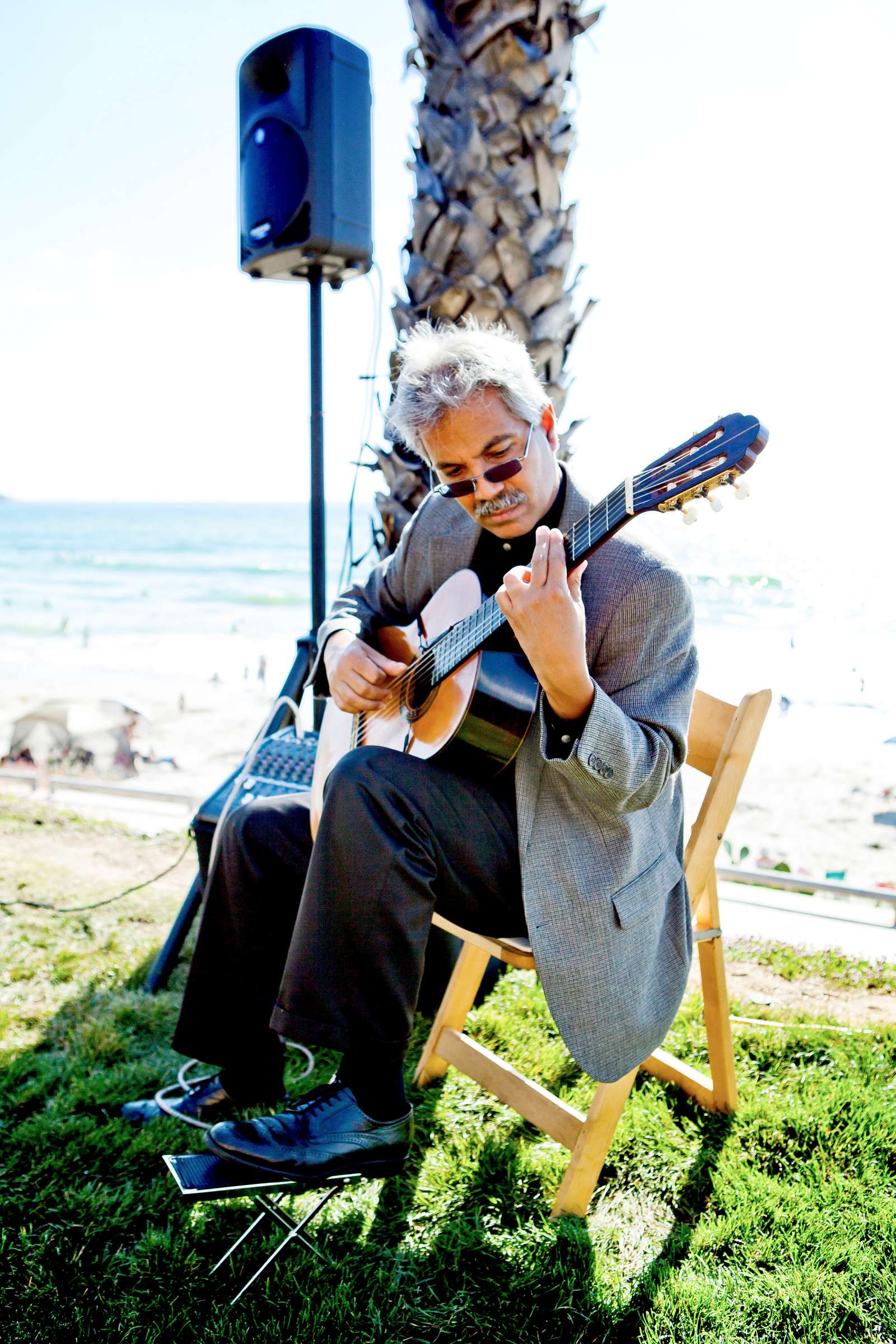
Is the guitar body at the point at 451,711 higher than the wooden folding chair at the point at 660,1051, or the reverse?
the guitar body at the point at 451,711

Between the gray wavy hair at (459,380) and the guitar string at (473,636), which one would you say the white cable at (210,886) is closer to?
the guitar string at (473,636)

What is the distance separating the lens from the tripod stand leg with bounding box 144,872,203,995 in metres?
2.63

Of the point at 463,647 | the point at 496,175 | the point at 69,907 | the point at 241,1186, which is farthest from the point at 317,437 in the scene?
the point at 241,1186

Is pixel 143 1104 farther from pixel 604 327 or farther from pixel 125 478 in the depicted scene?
pixel 125 478

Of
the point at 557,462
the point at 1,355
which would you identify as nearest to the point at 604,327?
the point at 557,462

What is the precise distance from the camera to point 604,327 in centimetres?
309

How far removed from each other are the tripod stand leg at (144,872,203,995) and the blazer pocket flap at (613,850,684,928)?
1.52 metres

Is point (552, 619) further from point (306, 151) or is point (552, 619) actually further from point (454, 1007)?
point (306, 151)

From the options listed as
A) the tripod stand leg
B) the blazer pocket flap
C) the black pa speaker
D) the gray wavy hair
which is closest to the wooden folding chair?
the blazer pocket flap

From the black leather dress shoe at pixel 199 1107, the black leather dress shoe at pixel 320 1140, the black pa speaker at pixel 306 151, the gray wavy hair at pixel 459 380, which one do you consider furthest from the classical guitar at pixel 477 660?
the black pa speaker at pixel 306 151

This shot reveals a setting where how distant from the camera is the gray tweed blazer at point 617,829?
4.86ft

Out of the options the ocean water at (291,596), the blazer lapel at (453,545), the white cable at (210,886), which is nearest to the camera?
the white cable at (210,886)

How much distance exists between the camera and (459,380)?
5.54ft

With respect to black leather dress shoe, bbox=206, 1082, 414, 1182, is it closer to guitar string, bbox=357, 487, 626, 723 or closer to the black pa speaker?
guitar string, bbox=357, 487, 626, 723
